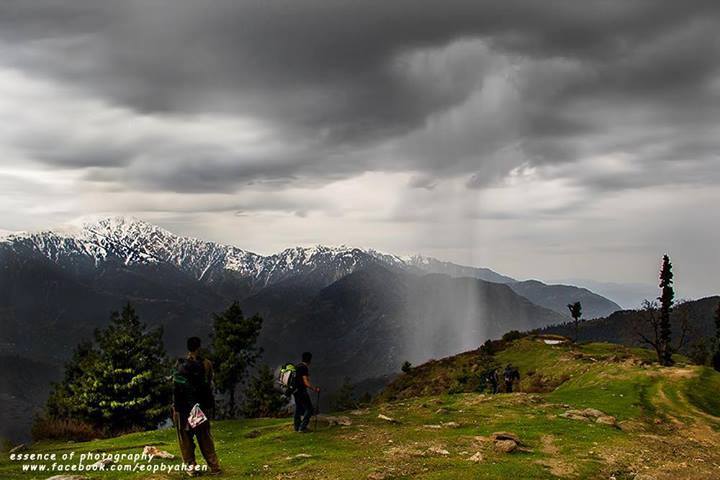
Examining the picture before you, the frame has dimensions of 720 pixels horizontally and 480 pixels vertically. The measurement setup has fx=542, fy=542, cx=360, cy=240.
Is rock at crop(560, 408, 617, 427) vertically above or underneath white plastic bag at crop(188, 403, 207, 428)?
underneath

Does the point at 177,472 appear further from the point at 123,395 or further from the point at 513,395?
the point at 123,395

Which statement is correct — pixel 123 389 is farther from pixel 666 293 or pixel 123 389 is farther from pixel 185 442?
pixel 666 293

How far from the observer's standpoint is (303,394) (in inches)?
1061

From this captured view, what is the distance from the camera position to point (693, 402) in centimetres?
4331

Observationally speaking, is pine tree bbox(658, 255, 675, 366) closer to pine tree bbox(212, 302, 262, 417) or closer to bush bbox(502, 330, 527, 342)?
bush bbox(502, 330, 527, 342)

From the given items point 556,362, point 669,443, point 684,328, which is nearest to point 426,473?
point 669,443

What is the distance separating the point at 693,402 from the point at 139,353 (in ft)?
177

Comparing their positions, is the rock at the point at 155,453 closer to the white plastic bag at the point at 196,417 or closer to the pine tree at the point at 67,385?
the white plastic bag at the point at 196,417

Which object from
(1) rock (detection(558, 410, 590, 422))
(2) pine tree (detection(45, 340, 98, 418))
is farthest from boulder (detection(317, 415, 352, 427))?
(2) pine tree (detection(45, 340, 98, 418))

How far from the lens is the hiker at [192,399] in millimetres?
19141

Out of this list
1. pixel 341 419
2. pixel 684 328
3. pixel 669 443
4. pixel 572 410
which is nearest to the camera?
pixel 669 443

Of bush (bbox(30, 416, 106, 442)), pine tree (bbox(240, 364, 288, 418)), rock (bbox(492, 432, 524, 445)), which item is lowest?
pine tree (bbox(240, 364, 288, 418))

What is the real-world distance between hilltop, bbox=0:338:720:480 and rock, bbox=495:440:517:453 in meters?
0.20

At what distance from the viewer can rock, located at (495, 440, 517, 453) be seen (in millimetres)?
24531
